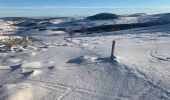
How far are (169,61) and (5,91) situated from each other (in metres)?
8.93

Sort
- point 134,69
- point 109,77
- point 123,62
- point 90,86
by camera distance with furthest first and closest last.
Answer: point 123,62 → point 134,69 → point 109,77 → point 90,86

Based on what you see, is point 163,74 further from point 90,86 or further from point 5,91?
point 5,91

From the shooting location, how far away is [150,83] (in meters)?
10.6

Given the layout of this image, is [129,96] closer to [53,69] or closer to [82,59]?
[53,69]

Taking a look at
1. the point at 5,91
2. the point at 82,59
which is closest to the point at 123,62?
the point at 82,59

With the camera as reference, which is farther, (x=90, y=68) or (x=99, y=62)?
(x=99, y=62)

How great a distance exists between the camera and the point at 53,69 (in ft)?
43.8

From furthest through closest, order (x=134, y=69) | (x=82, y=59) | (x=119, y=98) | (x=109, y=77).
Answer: (x=82, y=59) → (x=134, y=69) → (x=109, y=77) → (x=119, y=98)

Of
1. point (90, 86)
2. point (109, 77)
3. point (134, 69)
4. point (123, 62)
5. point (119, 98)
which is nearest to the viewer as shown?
point (119, 98)

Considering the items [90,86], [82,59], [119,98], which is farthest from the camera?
[82,59]

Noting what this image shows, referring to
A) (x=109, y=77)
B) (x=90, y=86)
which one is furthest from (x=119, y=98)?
(x=109, y=77)

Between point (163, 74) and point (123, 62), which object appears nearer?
point (163, 74)

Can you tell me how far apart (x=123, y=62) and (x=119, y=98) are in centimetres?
534

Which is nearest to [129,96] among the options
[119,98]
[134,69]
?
[119,98]
